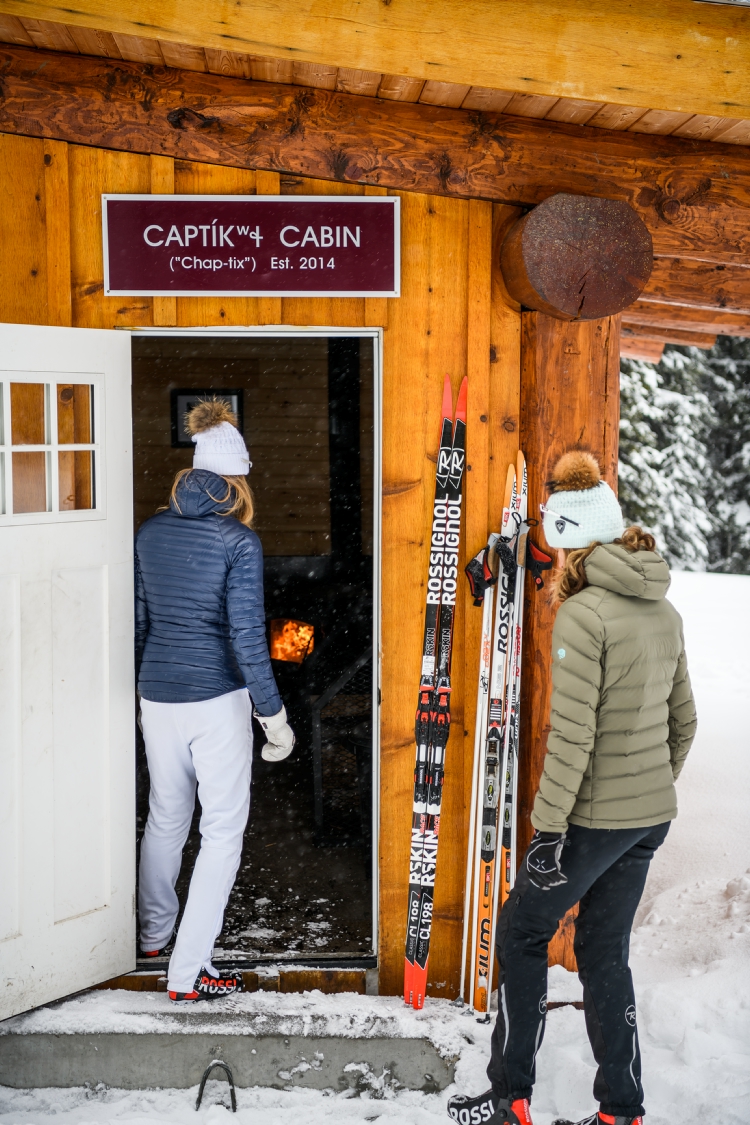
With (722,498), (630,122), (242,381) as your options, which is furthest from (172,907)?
(722,498)

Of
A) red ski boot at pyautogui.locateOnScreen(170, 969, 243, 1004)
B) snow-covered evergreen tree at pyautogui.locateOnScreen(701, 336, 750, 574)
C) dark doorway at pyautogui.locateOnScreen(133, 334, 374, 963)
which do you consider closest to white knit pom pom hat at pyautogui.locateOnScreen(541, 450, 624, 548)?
dark doorway at pyautogui.locateOnScreen(133, 334, 374, 963)

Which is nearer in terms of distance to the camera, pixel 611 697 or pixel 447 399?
pixel 611 697

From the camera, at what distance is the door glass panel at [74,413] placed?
3.18 m

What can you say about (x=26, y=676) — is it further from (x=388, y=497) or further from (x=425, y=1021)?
(x=425, y=1021)

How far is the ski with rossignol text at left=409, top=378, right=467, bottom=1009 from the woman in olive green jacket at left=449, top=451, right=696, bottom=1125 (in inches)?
24.4

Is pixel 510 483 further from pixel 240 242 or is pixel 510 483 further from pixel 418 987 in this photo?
pixel 418 987

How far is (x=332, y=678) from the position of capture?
4.76m

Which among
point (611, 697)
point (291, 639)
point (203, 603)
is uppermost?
point (203, 603)

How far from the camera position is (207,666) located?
3.16 meters

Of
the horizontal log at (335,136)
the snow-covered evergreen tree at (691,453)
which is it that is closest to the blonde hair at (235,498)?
the horizontal log at (335,136)

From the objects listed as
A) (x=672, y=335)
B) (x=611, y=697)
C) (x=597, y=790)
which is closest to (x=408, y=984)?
(x=597, y=790)

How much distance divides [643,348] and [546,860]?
6.65 metres

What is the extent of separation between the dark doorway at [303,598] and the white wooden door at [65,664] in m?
0.65

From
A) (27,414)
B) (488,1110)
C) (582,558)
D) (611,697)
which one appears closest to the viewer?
(611,697)
